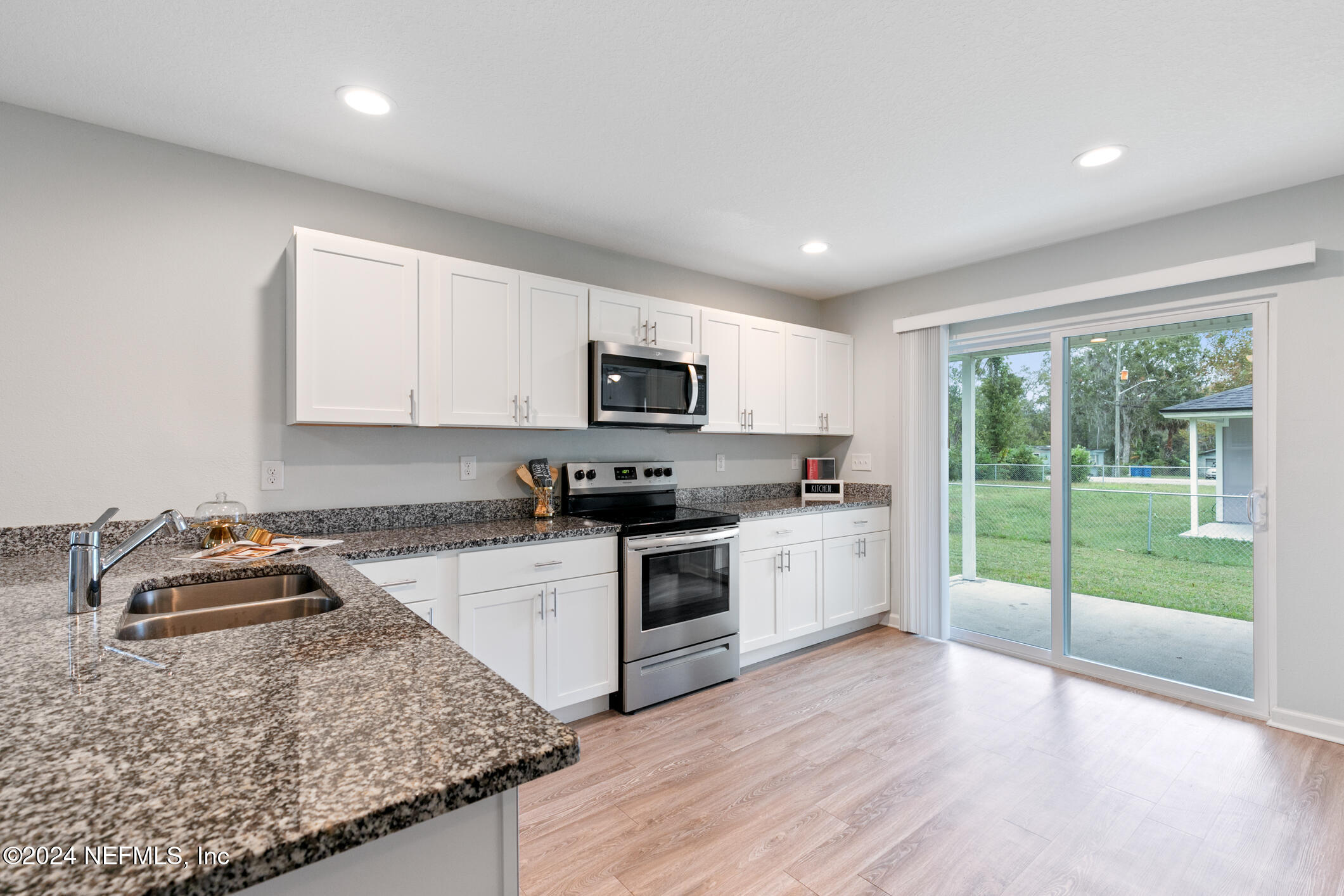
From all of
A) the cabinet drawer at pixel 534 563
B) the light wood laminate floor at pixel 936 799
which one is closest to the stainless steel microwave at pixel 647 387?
the cabinet drawer at pixel 534 563

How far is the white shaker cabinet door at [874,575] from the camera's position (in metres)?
4.11

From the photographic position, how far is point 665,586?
305 centimetres

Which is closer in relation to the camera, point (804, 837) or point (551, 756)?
point (551, 756)

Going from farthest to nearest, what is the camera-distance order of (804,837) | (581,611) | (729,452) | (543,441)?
(729,452) < (543,441) < (581,611) < (804,837)

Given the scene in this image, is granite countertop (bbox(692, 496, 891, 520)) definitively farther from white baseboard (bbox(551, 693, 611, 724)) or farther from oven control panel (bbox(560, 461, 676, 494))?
white baseboard (bbox(551, 693, 611, 724))

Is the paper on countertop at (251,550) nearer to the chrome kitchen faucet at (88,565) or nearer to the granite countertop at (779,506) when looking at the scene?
the chrome kitchen faucet at (88,565)

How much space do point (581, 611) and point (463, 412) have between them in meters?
1.04

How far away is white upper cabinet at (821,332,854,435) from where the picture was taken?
433 centimetres

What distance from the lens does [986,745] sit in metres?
2.57

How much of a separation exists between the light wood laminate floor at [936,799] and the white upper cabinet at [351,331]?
1.65m

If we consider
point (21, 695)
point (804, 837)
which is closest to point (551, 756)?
point (21, 695)

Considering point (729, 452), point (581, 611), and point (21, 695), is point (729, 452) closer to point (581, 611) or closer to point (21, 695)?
point (581, 611)

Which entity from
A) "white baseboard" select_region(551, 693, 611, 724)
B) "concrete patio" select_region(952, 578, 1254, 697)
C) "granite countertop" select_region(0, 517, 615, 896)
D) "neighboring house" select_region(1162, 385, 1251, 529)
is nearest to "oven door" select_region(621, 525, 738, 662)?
"white baseboard" select_region(551, 693, 611, 724)

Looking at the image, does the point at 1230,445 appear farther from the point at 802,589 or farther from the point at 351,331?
the point at 351,331
